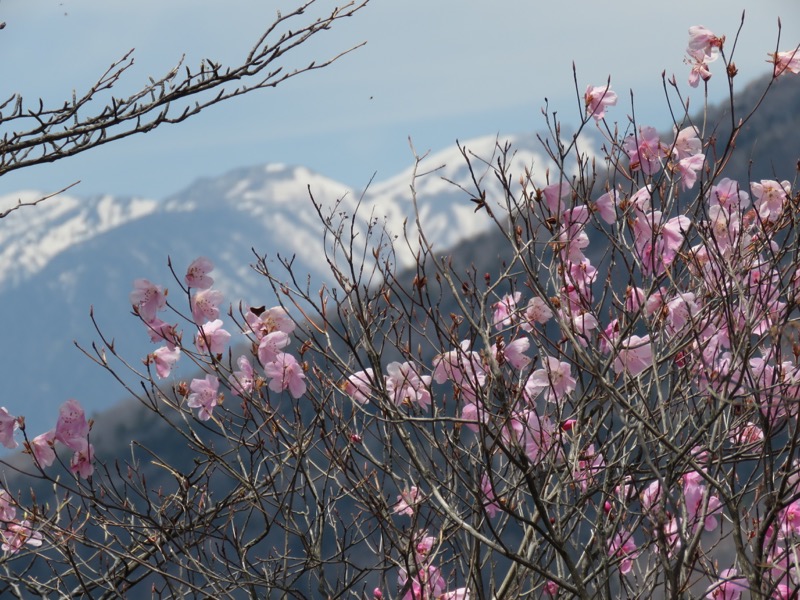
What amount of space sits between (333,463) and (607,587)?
130 centimetres

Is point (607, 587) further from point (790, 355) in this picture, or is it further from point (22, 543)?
point (22, 543)

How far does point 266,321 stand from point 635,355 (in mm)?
1712

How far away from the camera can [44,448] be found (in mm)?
4695

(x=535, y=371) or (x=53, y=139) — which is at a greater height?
(x=53, y=139)

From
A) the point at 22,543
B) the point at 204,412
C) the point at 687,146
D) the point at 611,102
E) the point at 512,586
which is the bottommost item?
the point at 512,586

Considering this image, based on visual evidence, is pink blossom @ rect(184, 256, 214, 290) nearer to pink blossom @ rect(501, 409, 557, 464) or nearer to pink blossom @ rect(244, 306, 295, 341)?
pink blossom @ rect(244, 306, 295, 341)

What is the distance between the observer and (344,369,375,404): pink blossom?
14.0 ft

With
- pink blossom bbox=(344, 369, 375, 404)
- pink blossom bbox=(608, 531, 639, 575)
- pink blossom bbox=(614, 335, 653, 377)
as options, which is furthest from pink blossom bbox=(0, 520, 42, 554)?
pink blossom bbox=(614, 335, 653, 377)

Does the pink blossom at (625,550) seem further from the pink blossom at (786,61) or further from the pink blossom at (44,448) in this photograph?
the pink blossom at (44,448)

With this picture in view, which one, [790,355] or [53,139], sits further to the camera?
[790,355]

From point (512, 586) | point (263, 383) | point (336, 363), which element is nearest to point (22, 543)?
point (263, 383)

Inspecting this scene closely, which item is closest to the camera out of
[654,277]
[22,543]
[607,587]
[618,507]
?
[607,587]

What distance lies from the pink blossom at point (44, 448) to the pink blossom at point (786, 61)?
384cm

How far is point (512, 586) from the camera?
431cm
